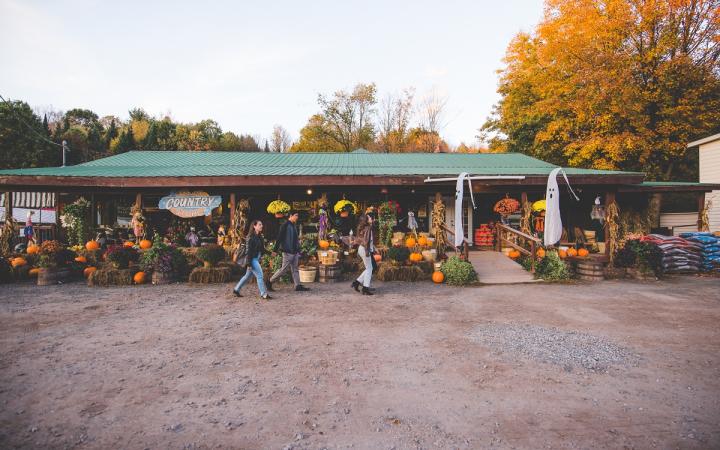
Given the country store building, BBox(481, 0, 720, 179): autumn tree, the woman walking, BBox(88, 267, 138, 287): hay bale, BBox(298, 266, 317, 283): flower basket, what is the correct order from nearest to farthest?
the woman walking < BBox(88, 267, 138, 287): hay bale < BBox(298, 266, 317, 283): flower basket < the country store building < BBox(481, 0, 720, 179): autumn tree

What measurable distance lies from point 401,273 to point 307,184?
392cm

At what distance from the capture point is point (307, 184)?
1093 cm

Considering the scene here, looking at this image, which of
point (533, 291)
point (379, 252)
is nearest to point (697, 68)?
point (533, 291)

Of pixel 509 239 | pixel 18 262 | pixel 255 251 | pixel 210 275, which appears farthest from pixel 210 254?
pixel 509 239

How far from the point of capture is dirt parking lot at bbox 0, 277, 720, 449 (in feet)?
9.81

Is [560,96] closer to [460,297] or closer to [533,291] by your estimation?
[533,291]

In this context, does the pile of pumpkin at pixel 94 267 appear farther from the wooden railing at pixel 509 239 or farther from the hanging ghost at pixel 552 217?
the wooden railing at pixel 509 239

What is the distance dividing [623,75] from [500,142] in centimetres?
957

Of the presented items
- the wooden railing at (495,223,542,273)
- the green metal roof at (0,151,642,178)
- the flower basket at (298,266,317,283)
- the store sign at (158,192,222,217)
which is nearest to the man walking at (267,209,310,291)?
the flower basket at (298,266,317,283)

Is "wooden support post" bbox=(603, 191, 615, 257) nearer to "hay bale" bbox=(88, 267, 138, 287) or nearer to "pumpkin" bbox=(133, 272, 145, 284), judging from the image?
"pumpkin" bbox=(133, 272, 145, 284)

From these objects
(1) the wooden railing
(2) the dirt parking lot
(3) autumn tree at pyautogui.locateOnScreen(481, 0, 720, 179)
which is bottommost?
(2) the dirt parking lot

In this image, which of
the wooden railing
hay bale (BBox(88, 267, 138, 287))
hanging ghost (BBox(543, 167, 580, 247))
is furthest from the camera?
the wooden railing

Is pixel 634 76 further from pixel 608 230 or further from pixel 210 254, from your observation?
pixel 210 254

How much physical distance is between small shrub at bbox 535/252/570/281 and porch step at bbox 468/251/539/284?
314 millimetres
